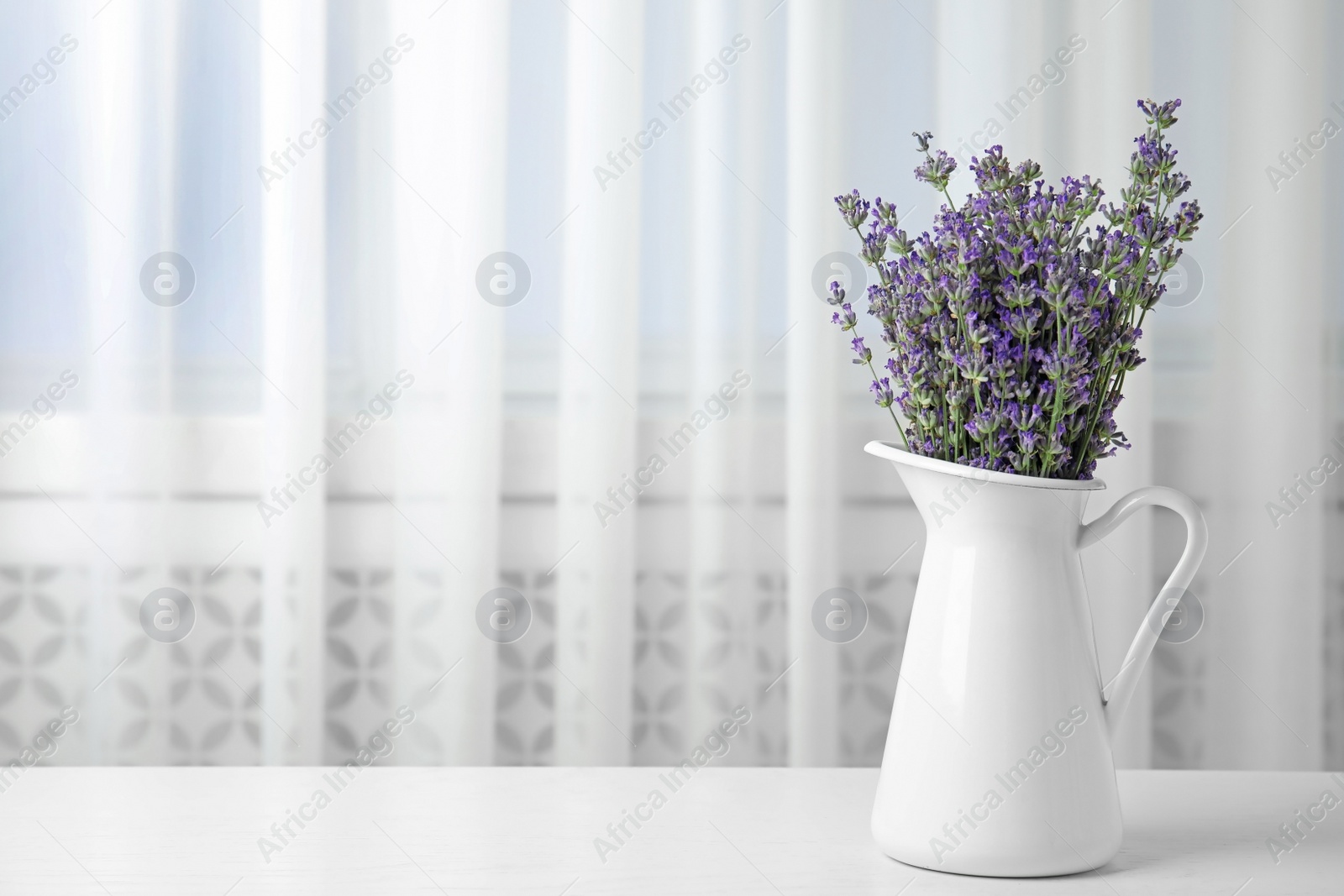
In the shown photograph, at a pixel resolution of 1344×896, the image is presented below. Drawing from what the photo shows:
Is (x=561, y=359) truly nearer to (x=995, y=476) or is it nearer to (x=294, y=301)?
(x=294, y=301)

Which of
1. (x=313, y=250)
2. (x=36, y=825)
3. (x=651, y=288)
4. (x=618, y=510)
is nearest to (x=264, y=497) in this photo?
(x=313, y=250)

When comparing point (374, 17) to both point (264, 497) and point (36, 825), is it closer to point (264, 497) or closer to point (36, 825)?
point (264, 497)

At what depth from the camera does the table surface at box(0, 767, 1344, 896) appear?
576mm

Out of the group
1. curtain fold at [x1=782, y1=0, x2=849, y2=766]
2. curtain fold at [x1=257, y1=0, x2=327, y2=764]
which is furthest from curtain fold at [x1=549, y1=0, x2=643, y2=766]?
curtain fold at [x1=257, y1=0, x2=327, y2=764]

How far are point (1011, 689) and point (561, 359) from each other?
79 cm

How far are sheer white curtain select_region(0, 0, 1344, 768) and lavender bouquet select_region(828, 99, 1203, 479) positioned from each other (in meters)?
0.66

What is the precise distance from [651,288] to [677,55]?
274mm

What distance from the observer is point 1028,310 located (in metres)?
0.55

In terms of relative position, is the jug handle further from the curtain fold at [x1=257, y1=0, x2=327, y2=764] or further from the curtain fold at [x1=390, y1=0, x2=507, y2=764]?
the curtain fold at [x1=257, y1=0, x2=327, y2=764]

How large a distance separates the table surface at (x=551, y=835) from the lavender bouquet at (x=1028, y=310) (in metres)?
0.24

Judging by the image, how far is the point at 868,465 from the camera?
127cm

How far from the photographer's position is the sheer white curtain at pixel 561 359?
1236 millimetres

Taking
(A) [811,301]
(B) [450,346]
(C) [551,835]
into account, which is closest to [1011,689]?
(C) [551,835]

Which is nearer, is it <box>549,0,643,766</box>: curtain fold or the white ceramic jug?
the white ceramic jug
